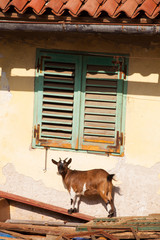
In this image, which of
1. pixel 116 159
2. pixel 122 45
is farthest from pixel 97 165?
pixel 122 45

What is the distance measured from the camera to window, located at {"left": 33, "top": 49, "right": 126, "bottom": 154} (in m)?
6.96

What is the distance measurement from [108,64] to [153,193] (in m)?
2.24

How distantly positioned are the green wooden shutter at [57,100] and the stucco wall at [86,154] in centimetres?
16

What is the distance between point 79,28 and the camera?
608cm

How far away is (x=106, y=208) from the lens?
276 inches

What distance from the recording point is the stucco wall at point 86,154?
689 cm

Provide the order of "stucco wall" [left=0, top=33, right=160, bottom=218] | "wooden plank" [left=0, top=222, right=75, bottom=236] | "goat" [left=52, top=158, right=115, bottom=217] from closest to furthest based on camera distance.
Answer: "wooden plank" [left=0, top=222, right=75, bottom=236]
"goat" [left=52, top=158, right=115, bottom=217]
"stucco wall" [left=0, top=33, right=160, bottom=218]

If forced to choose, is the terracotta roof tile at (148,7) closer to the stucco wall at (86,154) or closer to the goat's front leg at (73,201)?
the stucco wall at (86,154)

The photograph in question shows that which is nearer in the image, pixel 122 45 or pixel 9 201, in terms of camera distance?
pixel 122 45

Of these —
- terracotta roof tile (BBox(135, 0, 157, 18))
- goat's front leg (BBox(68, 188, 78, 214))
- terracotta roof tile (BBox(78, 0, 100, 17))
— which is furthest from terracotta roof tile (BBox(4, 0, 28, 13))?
goat's front leg (BBox(68, 188, 78, 214))

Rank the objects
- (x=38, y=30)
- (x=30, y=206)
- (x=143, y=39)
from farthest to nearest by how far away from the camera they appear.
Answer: (x=30, y=206) → (x=143, y=39) → (x=38, y=30)

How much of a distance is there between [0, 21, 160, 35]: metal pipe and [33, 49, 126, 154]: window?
909 millimetres

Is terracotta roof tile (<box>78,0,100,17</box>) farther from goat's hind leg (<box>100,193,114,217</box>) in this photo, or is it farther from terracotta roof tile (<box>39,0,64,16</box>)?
goat's hind leg (<box>100,193,114,217</box>)

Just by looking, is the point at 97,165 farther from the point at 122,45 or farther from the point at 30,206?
the point at 122,45
